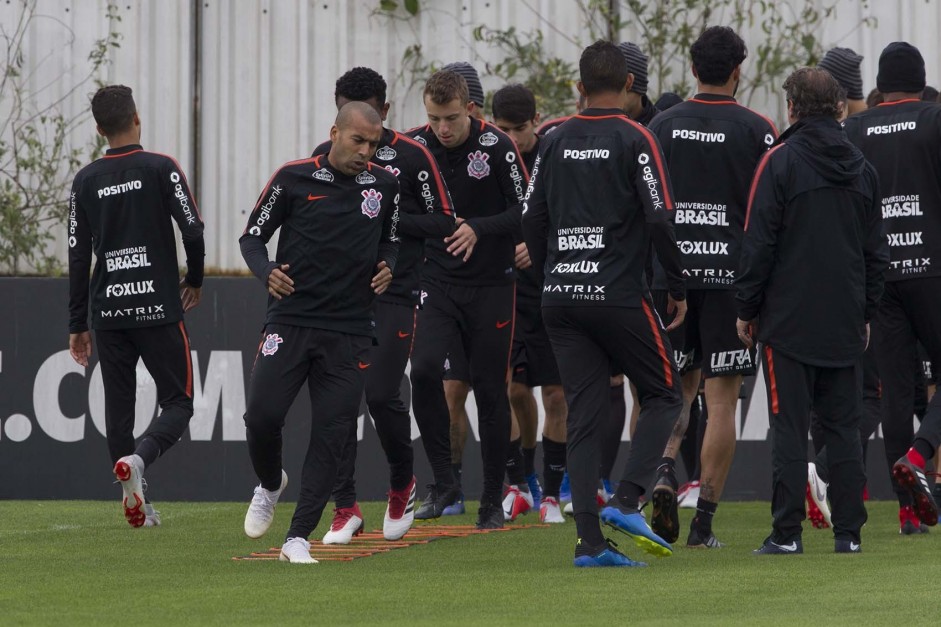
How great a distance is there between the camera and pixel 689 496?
10.2 metres

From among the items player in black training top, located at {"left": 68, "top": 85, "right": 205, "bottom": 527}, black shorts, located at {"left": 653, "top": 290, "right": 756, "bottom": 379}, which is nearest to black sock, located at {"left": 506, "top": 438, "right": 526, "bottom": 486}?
player in black training top, located at {"left": 68, "top": 85, "right": 205, "bottom": 527}

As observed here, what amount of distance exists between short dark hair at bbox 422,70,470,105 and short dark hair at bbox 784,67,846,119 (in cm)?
191

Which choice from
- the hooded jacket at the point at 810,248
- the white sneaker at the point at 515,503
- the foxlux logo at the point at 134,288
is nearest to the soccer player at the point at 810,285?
the hooded jacket at the point at 810,248

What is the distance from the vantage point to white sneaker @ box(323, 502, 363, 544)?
7952 mm

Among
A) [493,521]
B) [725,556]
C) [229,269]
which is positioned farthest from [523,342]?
[229,269]

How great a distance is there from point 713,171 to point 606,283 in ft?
3.89

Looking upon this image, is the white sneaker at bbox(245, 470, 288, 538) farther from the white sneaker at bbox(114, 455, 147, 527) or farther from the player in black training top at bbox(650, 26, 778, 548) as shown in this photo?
the player in black training top at bbox(650, 26, 778, 548)

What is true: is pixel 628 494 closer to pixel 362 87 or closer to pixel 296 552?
pixel 296 552

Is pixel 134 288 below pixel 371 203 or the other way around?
below

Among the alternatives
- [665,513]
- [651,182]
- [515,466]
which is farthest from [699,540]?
[515,466]

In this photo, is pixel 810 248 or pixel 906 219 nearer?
pixel 810 248

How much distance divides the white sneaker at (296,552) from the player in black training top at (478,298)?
5.84ft

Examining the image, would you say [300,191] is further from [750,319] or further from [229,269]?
[229,269]

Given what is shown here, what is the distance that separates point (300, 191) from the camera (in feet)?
23.7
